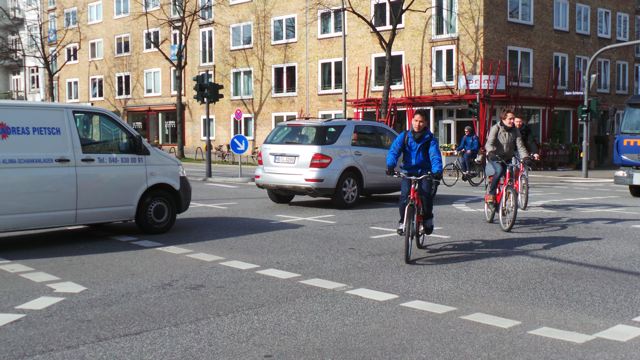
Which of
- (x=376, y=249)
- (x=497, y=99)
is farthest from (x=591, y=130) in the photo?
(x=376, y=249)

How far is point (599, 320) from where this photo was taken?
19.0ft

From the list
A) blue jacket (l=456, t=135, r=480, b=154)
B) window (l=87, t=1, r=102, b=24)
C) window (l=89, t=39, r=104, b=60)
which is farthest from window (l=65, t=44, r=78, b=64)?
blue jacket (l=456, t=135, r=480, b=154)

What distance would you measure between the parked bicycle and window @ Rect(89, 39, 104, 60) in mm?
40073

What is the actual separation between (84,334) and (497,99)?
101 feet

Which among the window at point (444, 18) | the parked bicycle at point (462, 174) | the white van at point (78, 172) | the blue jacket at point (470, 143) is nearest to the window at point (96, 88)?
the window at point (444, 18)

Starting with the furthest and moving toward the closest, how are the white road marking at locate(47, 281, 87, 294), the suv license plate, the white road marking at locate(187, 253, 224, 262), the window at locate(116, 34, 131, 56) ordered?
the window at locate(116, 34, 131, 56)
the suv license plate
the white road marking at locate(187, 253, 224, 262)
the white road marking at locate(47, 281, 87, 294)

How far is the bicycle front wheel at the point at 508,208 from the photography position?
35.7 feet

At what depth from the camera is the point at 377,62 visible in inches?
1506

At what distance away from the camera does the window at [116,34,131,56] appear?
53.7m

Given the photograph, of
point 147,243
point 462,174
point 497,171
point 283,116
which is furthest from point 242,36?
point 147,243

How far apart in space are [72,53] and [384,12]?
31.6 metres

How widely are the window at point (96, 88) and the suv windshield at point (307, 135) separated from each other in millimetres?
45562

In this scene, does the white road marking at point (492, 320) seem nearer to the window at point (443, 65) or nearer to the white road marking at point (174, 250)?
the white road marking at point (174, 250)

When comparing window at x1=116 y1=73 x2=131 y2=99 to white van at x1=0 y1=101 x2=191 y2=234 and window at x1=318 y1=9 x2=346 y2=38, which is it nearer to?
window at x1=318 y1=9 x2=346 y2=38
